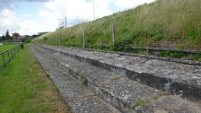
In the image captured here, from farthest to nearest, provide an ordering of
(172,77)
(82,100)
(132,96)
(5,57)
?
(5,57)
(82,100)
(132,96)
(172,77)

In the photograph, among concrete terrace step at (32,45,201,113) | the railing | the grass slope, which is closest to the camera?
concrete terrace step at (32,45,201,113)

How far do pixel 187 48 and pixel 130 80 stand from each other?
133 centimetres

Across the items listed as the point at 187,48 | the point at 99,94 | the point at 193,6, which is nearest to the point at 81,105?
the point at 99,94

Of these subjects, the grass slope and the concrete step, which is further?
the grass slope

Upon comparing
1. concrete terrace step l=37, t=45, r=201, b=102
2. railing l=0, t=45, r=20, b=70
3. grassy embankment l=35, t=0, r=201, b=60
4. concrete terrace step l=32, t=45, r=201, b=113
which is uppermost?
grassy embankment l=35, t=0, r=201, b=60

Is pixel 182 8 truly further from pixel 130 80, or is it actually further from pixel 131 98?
pixel 131 98

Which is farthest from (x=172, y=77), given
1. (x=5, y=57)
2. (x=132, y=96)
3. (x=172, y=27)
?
(x=5, y=57)

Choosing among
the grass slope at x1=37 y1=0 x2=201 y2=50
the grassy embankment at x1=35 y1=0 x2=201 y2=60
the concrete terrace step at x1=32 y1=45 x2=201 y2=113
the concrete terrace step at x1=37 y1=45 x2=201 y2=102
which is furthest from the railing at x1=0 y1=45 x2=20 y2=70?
the concrete terrace step at x1=37 y1=45 x2=201 y2=102

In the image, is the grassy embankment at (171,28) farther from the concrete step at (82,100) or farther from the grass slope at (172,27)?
the concrete step at (82,100)

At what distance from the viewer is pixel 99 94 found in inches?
143

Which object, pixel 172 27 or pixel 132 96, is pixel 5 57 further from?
pixel 132 96

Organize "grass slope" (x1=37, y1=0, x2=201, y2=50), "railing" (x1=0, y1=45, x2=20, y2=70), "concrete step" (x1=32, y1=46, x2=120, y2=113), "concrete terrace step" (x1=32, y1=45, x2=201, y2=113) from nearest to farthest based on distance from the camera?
1. "concrete terrace step" (x1=32, y1=45, x2=201, y2=113)
2. "concrete step" (x1=32, y1=46, x2=120, y2=113)
3. "grass slope" (x1=37, y1=0, x2=201, y2=50)
4. "railing" (x1=0, y1=45, x2=20, y2=70)

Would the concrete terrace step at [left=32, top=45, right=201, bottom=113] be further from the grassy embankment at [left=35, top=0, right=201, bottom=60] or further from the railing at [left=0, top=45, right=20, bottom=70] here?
the railing at [left=0, top=45, right=20, bottom=70]

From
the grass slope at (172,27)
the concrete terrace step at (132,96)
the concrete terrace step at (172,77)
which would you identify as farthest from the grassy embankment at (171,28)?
the concrete terrace step at (132,96)
